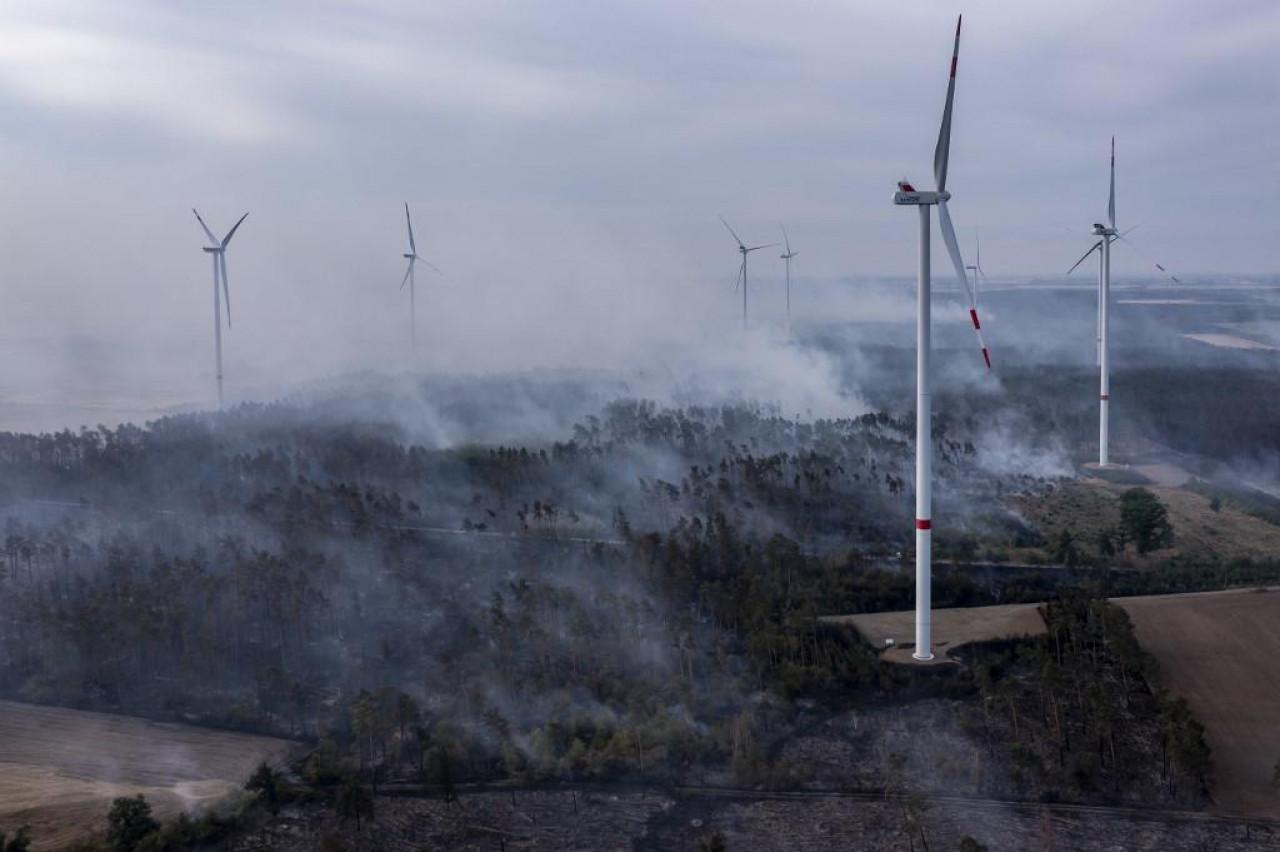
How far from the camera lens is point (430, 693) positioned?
3456 centimetres

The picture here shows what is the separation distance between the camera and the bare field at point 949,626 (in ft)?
119

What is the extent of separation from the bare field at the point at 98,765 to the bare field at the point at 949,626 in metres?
18.2

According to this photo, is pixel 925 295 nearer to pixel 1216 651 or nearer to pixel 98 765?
pixel 1216 651

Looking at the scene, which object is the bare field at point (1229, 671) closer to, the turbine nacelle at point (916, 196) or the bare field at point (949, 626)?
the bare field at point (949, 626)

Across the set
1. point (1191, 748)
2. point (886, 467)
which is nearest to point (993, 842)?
point (1191, 748)

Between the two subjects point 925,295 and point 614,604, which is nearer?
point 925,295

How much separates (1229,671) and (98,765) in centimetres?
3141

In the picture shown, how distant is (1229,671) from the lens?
111 ft

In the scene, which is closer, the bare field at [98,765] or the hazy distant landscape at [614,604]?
the bare field at [98,765]

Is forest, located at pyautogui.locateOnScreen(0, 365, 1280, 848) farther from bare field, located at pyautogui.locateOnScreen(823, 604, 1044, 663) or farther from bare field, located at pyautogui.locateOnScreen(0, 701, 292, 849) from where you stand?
bare field, located at pyautogui.locateOnScreen(0, 701, 292, 849)

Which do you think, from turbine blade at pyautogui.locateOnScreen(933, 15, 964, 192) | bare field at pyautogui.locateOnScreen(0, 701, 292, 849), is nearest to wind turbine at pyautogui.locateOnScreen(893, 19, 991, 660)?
turbine blade at pyautogui.locateOnScreen(933, 15, 964, 192)

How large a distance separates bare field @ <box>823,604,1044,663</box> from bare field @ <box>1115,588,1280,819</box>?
11.8 feet

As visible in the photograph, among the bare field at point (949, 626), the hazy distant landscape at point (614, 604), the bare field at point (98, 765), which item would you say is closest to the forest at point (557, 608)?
the hazy distant landscape at point (614, 604)

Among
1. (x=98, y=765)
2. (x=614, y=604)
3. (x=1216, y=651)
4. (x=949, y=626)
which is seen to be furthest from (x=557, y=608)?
(x=1216, y=651)
